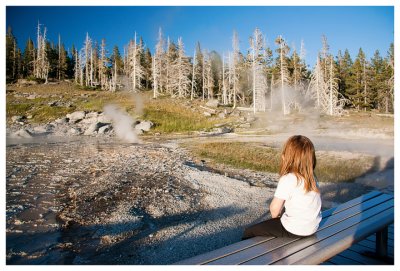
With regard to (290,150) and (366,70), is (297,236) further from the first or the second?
(366,70)

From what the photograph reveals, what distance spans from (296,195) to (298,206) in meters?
0.12

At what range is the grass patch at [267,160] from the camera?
34.4ft

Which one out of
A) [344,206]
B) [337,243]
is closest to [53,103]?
[344,206]

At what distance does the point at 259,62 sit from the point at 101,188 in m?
29.3

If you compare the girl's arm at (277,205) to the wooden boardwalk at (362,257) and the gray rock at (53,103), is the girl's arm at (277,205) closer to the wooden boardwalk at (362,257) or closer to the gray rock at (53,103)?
the wooden boardwalk at (362,257)

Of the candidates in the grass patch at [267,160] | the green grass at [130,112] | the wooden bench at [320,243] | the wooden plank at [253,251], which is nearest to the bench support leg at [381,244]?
the wooden bench at [320,243]

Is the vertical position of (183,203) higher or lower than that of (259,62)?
lower

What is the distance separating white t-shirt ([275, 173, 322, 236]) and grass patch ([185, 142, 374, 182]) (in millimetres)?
6816

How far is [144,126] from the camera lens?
885 inches

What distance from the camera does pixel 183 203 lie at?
7.19 meters

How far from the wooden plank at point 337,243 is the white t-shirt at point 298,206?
0.20m

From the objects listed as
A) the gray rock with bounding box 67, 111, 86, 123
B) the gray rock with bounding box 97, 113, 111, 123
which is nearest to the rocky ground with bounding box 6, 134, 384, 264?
the gray rock with bounding box 67, 111, 86, 123
